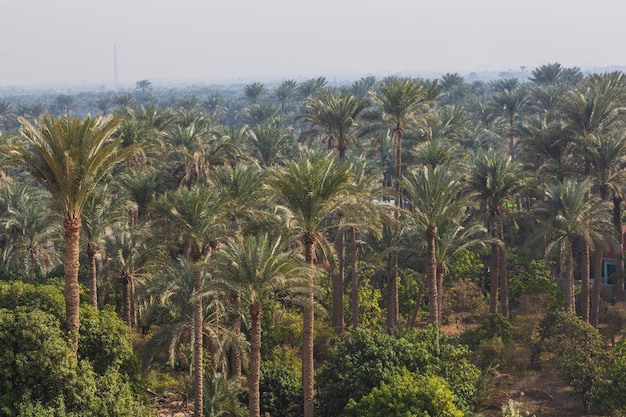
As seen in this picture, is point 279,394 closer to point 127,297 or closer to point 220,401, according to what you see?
point 220,401

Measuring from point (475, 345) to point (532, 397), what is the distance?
3.95 metres

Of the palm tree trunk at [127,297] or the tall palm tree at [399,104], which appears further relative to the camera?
the tall palm tree at [399,104]

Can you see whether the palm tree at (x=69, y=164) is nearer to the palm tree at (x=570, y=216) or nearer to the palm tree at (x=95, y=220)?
the palm tree at (x=95, y=220)

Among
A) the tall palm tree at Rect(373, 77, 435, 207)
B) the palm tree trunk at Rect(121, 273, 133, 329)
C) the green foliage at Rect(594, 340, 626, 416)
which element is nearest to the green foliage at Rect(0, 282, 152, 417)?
the palm tree trunk at Rect(121, 273, 133, 329)

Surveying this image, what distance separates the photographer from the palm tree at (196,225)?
24.2m

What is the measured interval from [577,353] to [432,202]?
831cm

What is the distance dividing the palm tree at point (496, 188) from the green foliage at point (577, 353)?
492cm

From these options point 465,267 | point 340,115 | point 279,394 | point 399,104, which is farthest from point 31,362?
point 465,267

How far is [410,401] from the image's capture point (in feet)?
68.1

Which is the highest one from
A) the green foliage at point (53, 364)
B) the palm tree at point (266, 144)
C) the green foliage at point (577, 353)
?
the palm tree at point (266, 144)

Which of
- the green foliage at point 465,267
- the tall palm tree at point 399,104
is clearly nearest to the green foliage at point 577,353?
the green foliage at point 465,267

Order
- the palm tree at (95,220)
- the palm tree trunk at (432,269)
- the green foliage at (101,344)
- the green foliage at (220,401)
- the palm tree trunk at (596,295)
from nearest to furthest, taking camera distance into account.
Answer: the green foliage at (101,344)
the green foliage at (220,401)
the palm tree at (95,220)
the palm tree trunk at (432,269)
the palm tree trunk at (596,295)

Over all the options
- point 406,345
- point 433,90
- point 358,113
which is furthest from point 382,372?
point 433,90

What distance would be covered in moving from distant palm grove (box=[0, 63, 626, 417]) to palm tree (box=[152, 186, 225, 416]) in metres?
0.08
